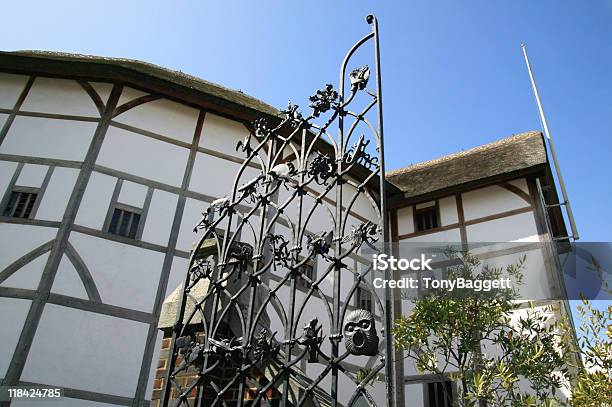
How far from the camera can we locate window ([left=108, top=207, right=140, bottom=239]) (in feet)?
27.1

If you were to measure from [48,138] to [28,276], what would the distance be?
9.20 ft

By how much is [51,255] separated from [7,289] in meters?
0.77

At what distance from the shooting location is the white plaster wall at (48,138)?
8.60 meters

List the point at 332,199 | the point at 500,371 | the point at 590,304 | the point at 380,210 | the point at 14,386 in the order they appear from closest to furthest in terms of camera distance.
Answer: the point at 380,210, the point at 590,304, the point at 500,371, the point at 14,386, the point at 332,199

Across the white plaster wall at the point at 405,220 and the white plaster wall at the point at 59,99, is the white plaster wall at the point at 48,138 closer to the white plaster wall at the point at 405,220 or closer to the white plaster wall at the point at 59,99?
the white plaster wall at the point at 59,99

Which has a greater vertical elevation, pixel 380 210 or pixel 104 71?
pixel 104 71

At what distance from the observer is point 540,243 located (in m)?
9.60

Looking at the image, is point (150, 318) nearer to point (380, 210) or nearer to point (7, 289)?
point (7, 289)

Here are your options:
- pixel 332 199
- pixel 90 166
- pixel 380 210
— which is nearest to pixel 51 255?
pixel 90 166

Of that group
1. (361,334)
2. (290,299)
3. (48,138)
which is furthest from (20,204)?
(361,334)

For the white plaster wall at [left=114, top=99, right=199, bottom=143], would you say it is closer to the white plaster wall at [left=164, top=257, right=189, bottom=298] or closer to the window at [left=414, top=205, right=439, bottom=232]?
the white plaster wall at [left=164, top=257, right=189, bottom=298]

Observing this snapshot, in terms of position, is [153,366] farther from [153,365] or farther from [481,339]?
[481,339]

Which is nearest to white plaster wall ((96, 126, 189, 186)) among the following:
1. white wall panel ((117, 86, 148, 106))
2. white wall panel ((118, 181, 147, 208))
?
white wall panel ((118, 181, 147, 208))

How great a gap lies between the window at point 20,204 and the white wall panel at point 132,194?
1413 millimetres
